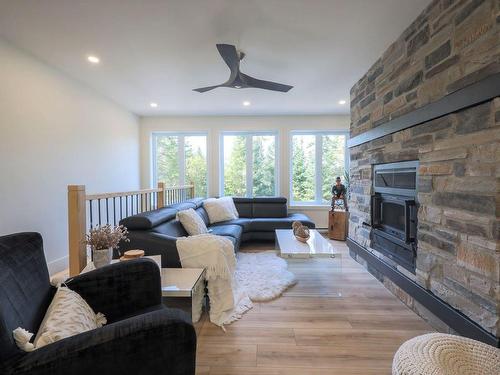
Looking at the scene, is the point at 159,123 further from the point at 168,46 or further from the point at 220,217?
the point at 168,46

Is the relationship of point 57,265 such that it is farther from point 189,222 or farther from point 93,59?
point 93,59

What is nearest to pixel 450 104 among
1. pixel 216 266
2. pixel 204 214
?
pixel 216 266

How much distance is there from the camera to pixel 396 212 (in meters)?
2.68

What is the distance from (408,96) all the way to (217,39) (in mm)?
1893

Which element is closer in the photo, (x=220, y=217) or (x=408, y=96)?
(x=408, y=96)

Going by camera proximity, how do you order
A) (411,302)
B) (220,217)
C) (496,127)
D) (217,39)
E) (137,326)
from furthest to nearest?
1. (220,217)
2. (217,39)
3. (411,302)
4. (496,127)
5. (137,326)

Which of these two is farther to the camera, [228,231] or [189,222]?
[228,231]

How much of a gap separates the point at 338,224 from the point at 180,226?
3015mm

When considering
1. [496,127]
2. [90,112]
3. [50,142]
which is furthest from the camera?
[90,112]

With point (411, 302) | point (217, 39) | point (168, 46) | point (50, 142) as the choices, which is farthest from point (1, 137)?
point (411, 302)

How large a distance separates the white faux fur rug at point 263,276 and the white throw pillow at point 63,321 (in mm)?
1527

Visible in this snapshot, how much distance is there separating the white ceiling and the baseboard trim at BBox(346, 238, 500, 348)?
A: 2.30 metres

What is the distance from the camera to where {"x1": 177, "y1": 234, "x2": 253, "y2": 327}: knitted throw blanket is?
2150 mm

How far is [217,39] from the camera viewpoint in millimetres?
2551
